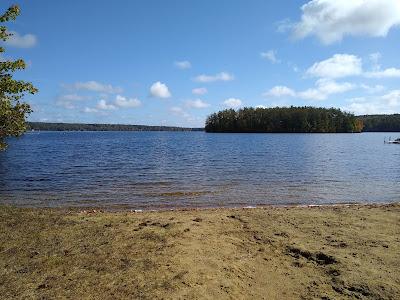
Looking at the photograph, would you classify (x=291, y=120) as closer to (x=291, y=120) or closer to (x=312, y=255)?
(x=291, y=120)

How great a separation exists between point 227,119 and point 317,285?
622 feet

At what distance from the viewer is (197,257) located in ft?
28.7

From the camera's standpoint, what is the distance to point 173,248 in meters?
9.24

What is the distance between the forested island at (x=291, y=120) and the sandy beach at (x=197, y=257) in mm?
175036

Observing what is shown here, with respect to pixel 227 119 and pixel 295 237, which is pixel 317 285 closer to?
pixel 295 237

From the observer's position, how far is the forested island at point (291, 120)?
18250cm

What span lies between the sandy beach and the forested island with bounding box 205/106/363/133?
574 feet

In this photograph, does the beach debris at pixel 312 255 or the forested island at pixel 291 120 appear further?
the forested island at pixel 291 120

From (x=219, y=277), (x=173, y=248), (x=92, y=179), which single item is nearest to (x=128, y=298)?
(x=219, y=277)

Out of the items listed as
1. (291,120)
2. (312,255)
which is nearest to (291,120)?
(291,120)

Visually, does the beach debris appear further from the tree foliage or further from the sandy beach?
the tree foliage

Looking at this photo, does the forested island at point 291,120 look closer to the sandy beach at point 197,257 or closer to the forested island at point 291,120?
the forested island at point 291,120

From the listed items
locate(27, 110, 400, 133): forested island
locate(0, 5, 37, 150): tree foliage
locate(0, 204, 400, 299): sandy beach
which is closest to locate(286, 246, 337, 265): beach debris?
locate(0, 204, 400, 299): sandy beach

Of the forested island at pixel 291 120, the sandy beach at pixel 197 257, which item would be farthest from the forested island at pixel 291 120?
the sandy beach at pixel 197 257
